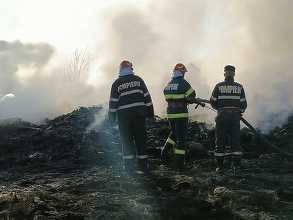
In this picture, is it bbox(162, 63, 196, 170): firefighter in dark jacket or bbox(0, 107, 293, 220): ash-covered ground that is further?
→ bbox(162, 63, 196, 170): firefighter in dark jacket

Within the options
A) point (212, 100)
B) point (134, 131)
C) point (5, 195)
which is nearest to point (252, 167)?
point (212, 100)

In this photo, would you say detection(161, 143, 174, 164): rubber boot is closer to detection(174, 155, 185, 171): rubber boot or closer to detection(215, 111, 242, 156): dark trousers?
detection(174, 155, 185, 171): rubber boot

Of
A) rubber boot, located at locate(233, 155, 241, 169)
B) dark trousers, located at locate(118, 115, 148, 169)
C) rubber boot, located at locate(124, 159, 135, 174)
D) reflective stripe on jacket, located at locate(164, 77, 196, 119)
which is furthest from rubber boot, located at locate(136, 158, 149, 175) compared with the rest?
rubber boot, located at locate(233, 155, 241, 169)

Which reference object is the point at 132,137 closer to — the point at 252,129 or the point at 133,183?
the point at 133,183

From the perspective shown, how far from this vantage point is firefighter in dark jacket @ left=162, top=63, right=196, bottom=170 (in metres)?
10.3

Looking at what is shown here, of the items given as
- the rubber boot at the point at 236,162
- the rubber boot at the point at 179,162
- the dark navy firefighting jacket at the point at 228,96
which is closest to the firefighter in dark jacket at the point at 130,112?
the rubber boot at the point at 179,162

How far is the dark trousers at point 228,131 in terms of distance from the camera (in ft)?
33.3

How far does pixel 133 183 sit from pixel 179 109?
2398 mm

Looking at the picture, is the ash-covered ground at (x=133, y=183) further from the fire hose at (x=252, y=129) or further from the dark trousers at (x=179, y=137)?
the dark trousers at (x=179, y=137)

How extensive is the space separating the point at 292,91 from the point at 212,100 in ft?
23.2

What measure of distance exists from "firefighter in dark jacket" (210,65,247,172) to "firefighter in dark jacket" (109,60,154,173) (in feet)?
4.76

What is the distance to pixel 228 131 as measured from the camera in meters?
10.3

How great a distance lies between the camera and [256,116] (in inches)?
615

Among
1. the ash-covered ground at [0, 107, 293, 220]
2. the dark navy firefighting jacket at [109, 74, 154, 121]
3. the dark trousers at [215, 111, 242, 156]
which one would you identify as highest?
the dark navy firefighting jacket at [109, 74, 154, 121]
